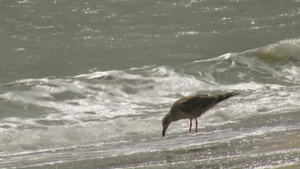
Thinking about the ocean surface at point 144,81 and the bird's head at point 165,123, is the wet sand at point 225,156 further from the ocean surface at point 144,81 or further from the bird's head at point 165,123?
the bird's head at point 165,123

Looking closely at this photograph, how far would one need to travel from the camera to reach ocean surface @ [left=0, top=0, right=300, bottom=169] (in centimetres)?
600

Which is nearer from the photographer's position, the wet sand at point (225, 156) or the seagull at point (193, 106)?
the wet sand at point (225, 156)

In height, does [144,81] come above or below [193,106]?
above

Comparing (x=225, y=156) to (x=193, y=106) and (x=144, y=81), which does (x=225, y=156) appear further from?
(x=144, y=81)

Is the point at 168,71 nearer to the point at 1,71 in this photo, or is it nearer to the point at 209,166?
the point at 1,71

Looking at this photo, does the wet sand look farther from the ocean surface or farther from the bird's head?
the bird's head

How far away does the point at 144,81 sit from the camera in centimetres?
1130

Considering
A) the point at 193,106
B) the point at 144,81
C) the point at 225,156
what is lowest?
the point at 225,156

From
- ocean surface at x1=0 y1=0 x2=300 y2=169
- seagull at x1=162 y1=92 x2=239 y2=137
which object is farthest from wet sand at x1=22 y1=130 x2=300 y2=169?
seagull at x1=162 y1=92 x2=239 y2=137

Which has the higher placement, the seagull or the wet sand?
the seagull

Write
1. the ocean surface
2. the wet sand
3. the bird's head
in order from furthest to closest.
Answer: the bird's head < the ocean surface < the wet sand

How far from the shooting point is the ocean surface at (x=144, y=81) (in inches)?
236

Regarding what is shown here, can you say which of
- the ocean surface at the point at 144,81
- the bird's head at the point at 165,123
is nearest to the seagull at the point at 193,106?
the bird's head at the point at 165,123

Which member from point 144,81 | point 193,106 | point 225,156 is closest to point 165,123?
point 193,106
